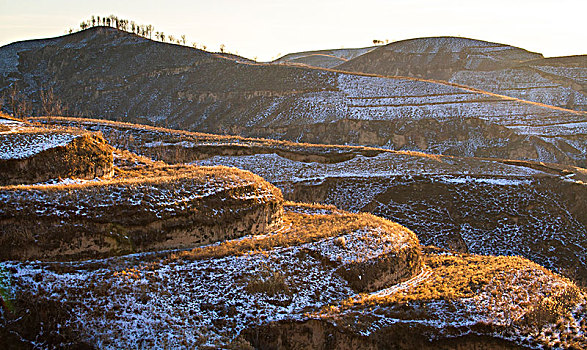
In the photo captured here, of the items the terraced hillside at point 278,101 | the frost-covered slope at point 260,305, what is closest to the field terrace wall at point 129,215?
the frost-covered slope at point 260,305

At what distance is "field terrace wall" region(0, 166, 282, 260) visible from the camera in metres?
18.4

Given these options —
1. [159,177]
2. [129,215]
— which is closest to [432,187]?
[159,177]

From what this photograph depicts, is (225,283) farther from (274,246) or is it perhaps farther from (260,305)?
(274,246)

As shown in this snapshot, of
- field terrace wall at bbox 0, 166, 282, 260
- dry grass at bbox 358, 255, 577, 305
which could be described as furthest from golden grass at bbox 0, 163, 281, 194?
dry grass at bbox 358, 255, 577, 305

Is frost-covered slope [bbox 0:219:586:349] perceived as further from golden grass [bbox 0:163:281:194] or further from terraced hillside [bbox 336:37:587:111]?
terraced hillside [bbox 336:37:587:111]

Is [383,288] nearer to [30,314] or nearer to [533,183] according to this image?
[30,314]

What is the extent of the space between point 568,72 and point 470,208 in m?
98.6

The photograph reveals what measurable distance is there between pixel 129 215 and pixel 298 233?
789cm

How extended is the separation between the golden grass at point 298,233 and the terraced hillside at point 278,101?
54636 mm

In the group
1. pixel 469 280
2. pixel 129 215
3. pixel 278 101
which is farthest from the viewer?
pixel 278 101

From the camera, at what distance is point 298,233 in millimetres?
24562

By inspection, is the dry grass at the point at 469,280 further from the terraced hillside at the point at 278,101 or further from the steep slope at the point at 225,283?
the terraced hillside at the point at 278,101

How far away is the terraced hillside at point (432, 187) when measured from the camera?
38438 millimetres

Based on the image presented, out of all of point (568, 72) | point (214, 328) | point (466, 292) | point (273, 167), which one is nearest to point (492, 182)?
point (273, 167)
